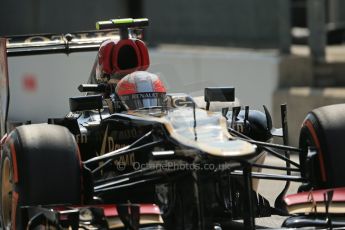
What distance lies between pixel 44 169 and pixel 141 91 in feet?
5.18

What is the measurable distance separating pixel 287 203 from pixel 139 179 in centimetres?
103

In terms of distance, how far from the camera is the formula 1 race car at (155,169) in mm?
6016

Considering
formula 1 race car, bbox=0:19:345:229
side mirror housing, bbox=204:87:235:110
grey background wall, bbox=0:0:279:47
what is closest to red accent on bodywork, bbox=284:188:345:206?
formula 1 race car, bbox=0:19:345:229

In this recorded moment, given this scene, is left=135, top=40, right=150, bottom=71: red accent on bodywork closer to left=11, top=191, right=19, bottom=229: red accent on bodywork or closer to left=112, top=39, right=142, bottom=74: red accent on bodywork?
left=112, top=39, right=142, bottom=74: red accent on bodywork

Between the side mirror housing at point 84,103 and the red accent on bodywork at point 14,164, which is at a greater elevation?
the side mirror housing at point 84,103

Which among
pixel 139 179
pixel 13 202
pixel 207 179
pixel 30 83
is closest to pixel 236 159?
pixel 207 179

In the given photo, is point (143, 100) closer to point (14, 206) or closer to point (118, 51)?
point (118, 51)

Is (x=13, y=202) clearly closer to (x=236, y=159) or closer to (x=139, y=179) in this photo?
(x=139, y=179)

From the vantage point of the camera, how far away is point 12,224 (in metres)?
6.47

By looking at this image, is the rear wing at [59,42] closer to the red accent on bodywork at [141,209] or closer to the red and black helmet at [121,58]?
the red and black helmet at [121,58]

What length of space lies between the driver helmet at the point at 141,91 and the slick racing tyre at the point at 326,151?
4.34 feet

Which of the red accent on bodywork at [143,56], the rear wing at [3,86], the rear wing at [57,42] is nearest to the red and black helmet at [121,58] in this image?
the red accent on bodywork at [143,56]

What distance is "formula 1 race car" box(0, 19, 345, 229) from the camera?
6016 millimetres

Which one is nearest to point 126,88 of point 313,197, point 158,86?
point 158,86
